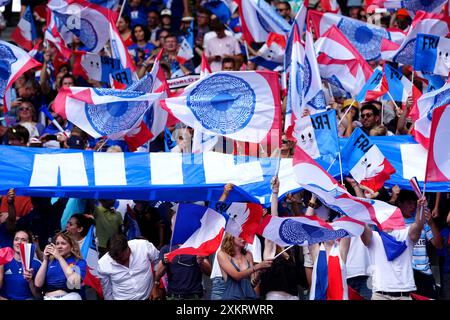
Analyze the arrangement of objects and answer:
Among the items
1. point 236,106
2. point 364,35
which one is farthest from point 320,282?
point 364,35

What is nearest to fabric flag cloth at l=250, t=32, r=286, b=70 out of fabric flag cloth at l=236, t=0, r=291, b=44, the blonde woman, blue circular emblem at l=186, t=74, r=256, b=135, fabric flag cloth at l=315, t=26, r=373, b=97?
fabric flag cloth at l=236, t=0, r=291, b=44

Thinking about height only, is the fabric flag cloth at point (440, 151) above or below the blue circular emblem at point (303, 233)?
above

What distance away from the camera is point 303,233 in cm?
1364

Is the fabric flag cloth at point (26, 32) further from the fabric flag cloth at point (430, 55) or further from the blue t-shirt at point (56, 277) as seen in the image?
the blue t-shirt at point (56, 277)

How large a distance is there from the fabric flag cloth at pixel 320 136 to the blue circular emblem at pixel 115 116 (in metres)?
1.93

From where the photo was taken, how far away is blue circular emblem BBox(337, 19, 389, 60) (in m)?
18.7

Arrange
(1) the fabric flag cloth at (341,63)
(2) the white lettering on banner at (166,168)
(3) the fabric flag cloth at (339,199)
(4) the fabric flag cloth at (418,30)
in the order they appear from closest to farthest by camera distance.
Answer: (3) the fabric flag cloth at (339,199), (2) the white lettering on banner at (166,168), (4) the fabric flag cloth at (418,30), (1) the fabric flag cloth at (341,63)

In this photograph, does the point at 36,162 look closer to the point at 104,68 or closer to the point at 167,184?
the point at 167,184

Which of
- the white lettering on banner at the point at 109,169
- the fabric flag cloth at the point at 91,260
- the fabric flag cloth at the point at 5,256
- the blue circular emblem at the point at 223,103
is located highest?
the blue circular emblem at the point at 223,103

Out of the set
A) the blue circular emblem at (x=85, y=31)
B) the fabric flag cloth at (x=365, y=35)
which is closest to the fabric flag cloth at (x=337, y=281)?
the fabric flag cloth at (x=365, y=35)

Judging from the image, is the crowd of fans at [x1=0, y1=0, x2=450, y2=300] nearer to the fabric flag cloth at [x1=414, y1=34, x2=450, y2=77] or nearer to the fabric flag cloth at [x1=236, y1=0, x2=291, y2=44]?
the fabric flag cloth at [x1=414, y1=34, x2=450, y2=77]

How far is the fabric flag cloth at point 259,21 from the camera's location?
19.0m
